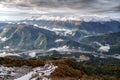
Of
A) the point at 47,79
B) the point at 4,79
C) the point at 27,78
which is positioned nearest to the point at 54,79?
the point at 47,79

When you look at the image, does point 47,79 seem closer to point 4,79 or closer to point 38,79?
point 38,79

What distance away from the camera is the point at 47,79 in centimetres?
18162

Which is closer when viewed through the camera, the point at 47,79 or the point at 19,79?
the point at 47,79

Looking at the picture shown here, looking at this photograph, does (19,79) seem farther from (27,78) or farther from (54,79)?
(54,79)

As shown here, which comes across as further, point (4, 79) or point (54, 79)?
point (4, 79)

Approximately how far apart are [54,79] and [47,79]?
4491mm

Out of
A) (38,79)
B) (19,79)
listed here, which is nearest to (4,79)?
(19,79)

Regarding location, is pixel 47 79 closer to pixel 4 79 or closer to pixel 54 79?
pixel 54 79

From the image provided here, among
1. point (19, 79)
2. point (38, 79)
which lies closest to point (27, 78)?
point (19, 79)

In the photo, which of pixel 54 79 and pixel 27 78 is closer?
pixel 54 79

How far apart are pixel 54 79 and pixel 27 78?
22.3 meters

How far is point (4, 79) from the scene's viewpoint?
199375 mm

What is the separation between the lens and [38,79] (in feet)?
593

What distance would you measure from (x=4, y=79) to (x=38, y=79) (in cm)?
3000
